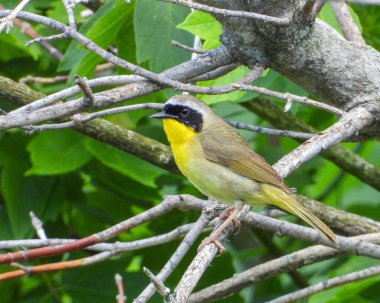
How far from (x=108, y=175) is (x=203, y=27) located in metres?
1.50

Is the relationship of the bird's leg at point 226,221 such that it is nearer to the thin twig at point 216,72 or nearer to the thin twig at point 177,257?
the thin twig at point 177,257

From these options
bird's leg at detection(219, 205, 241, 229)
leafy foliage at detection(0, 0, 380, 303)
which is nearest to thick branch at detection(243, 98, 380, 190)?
leafy foliage at detection(0, 0, 380, 303)

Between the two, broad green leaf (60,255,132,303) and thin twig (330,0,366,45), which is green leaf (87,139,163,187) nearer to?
broad green leaf (60,255,132,303)

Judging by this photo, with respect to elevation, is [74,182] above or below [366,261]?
below

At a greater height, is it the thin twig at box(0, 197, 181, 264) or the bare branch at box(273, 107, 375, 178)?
the bare branch at box(273, 107, 375, 178)

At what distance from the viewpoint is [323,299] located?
4.18 m

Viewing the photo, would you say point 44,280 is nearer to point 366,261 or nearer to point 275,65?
point 366,261

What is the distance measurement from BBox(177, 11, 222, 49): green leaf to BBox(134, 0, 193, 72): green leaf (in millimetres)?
283

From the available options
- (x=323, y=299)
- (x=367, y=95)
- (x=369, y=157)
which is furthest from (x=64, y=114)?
(x=369, y=157)

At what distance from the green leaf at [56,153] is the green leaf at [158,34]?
2.77 ft

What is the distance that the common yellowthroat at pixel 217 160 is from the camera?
13.0ft

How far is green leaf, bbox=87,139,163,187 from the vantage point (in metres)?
4.33

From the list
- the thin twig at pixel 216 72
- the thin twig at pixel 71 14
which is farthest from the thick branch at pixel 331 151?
the thin twig at pixel 71 14

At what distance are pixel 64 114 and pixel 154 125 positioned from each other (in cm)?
253
